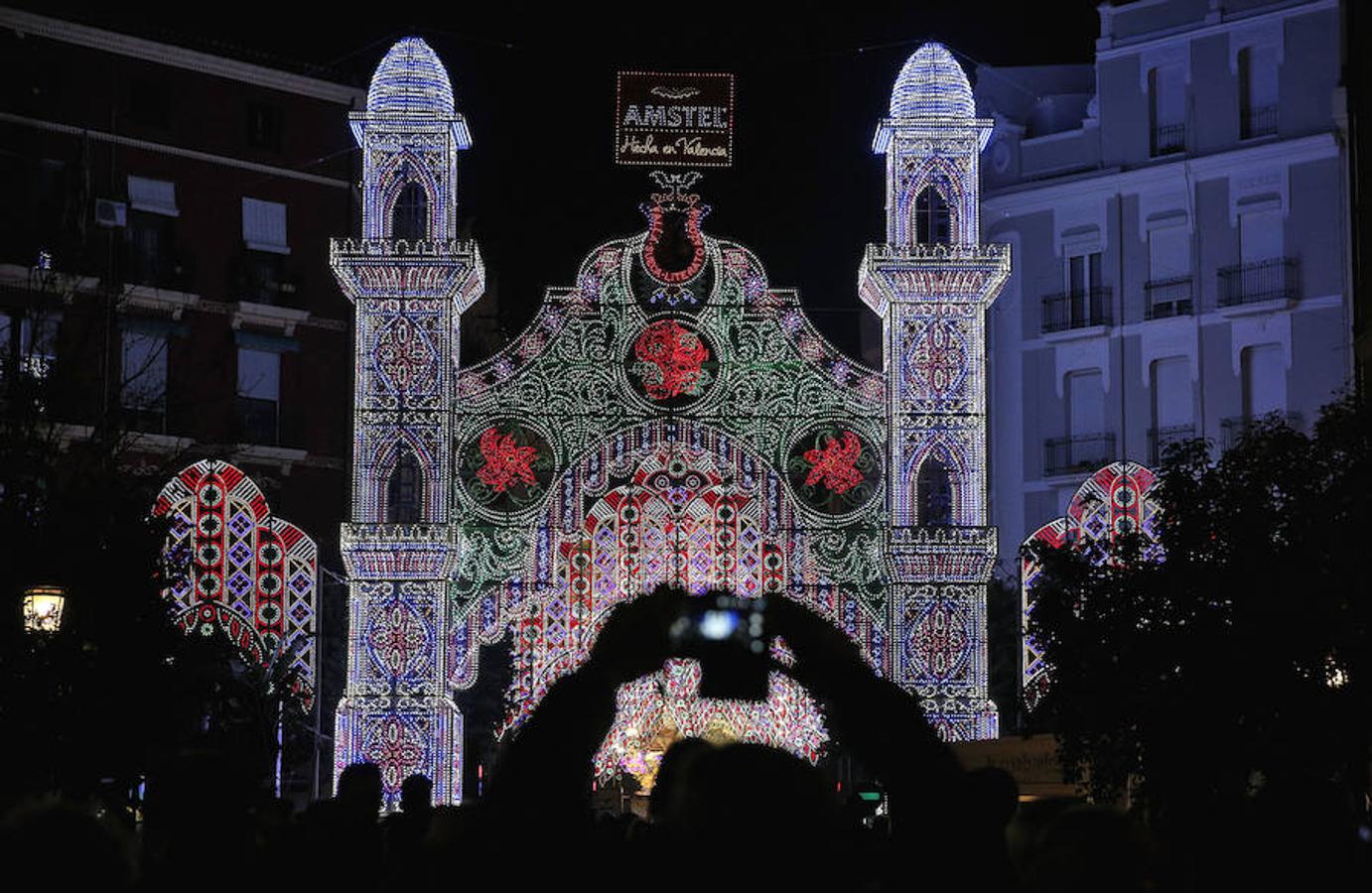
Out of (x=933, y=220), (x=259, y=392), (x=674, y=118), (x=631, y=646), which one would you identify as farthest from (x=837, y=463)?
(x=631, y=646)

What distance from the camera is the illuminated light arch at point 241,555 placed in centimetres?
Result: 2809

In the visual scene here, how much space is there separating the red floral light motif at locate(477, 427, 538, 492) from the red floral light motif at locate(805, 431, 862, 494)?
3378mm

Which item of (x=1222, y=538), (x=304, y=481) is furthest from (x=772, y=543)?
(x=304, y=481)

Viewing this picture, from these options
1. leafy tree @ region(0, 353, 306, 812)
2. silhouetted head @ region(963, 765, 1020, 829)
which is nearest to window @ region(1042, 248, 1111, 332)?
leafy tree @ region(0, 353, 306, 812)

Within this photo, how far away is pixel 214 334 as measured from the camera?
147 ft

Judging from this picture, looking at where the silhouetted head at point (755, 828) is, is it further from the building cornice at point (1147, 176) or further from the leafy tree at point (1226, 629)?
the building cornice at point (1147, 176)

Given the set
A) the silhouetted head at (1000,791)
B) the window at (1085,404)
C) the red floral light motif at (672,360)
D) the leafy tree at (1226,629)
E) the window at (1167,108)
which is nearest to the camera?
the silhouetted head at (1000,791)

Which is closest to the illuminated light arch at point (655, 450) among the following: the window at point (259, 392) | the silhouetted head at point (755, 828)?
the window at point (259, 392)

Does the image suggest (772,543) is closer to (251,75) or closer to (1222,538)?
(1222,538)

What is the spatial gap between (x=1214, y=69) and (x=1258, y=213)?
2.60 metres

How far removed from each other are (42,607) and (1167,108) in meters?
28.2

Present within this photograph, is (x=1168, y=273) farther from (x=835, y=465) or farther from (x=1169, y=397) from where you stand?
(x=835, y=465)

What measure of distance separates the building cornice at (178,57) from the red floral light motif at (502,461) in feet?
59.6

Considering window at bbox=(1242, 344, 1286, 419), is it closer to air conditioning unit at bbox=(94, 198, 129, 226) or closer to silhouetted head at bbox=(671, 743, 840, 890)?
air conditioning unit at bbox=(94, 198, 129, 226)
